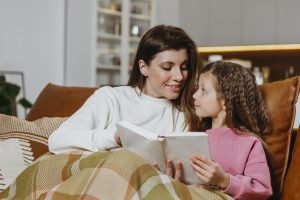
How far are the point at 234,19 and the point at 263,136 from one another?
1972 millimetres

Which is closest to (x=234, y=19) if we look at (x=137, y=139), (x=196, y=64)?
(x=196, y=64)

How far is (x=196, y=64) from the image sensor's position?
5.69ft

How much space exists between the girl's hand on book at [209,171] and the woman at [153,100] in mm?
407

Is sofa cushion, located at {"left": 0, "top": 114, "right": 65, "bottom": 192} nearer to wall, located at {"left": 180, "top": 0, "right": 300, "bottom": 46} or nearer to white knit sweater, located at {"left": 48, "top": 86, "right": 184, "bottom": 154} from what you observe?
white knit sweater, located at {"left": 48, "top": 86, "right": 184, "bottom": 154}

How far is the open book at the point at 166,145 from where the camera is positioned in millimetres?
1236

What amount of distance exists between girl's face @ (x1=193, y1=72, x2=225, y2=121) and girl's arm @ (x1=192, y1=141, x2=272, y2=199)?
0.62 feet

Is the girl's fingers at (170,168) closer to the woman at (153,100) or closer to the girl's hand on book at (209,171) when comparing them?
the girl's hand on book at (209,171)

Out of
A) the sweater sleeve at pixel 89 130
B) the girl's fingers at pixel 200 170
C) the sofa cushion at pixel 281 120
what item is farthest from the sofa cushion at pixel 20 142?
the sofa cushion at pixel 281 120

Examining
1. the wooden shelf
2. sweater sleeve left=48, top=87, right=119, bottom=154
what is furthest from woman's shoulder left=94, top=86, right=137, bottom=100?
the wooden shelf

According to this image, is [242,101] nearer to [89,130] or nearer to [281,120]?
[281,120]

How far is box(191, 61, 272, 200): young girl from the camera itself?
1312mm

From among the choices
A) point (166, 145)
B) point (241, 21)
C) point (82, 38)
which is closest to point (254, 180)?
point (166, 145)

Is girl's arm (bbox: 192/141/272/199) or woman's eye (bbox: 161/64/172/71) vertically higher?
woman's eye (bbox: 161/64/172/71)

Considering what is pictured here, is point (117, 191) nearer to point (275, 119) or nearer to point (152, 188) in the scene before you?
point (152, 188)
